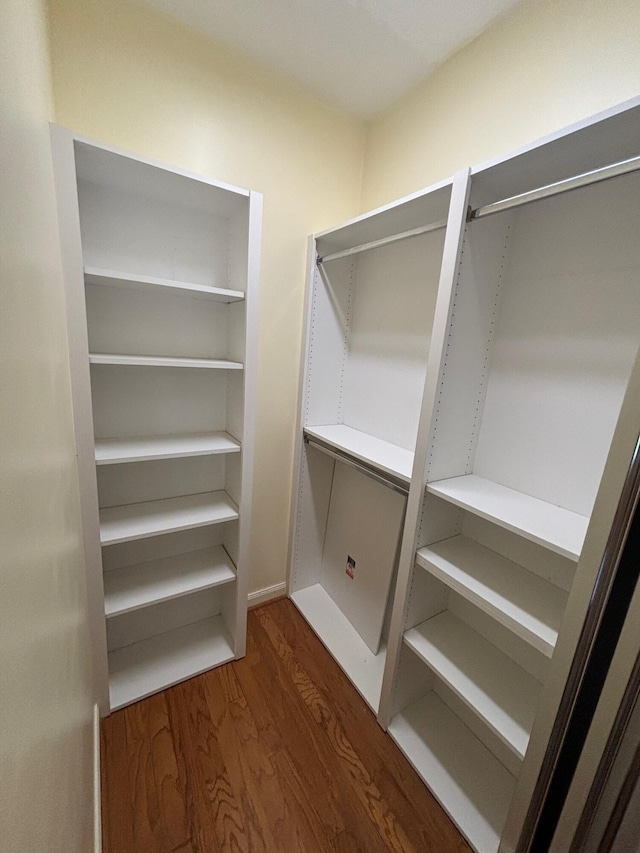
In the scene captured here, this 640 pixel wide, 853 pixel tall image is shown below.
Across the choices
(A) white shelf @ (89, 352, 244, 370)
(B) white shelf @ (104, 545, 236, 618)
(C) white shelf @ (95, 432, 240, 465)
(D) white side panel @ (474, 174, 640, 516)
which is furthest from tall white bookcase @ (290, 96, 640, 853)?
(B) white shelf @ (104, 545, 236, 618)

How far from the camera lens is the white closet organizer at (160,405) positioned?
1279mm

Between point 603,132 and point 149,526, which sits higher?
point 603,132

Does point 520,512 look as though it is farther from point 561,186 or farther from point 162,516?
point 162,516

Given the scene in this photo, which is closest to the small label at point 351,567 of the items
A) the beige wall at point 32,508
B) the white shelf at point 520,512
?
the white shelf at point 520,512

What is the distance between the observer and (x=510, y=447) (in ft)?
4.18

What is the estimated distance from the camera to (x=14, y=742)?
14.8 inches

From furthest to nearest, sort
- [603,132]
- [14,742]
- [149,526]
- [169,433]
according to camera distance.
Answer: [169,433] < [149,526] < [603,132] < [14,742]

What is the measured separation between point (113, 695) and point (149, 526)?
31.9 inches

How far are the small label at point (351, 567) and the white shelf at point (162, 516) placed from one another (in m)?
0.79

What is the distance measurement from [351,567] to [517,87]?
2.28 metres

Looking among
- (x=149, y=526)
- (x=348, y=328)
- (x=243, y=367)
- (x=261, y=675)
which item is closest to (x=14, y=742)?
(x=149, y=526)

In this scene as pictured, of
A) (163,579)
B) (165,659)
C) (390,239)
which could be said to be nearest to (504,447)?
(390,239)

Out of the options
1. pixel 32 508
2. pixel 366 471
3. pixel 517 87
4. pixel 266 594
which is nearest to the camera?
pixel 32 508

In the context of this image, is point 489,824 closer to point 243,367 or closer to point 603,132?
point 243,367
